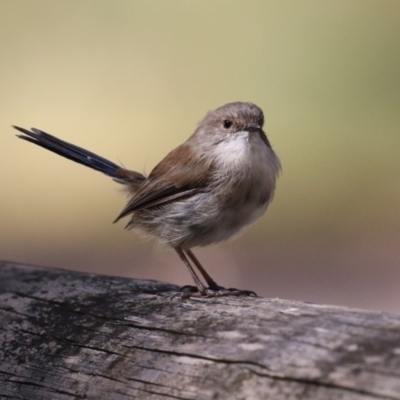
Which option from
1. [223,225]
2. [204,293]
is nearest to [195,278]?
[223,225]

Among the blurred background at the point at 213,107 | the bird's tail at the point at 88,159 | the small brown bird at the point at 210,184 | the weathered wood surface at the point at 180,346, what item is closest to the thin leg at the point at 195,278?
the small brown bird at the point at 210,184

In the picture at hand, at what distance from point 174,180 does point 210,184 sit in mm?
273

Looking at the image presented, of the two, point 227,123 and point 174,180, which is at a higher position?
point 227,123

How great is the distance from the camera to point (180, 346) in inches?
119

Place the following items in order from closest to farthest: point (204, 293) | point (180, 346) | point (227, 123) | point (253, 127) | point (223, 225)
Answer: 1. point (180, 346)
2. point (204, 293)
3. point (223, 225)
4. point (253, 127)
5. point (227, 123)

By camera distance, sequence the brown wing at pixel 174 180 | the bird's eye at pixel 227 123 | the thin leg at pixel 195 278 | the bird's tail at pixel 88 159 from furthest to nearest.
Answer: the bird's tail at pixel 88 159
the bird's eye at pixel 227 123
the brown wing at pixel 174 180
the thin leg at pixel 195 278

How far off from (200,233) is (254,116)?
797 millimetres

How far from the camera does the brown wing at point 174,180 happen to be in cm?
509

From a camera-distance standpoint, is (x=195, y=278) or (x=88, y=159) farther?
(x=88, y=159)

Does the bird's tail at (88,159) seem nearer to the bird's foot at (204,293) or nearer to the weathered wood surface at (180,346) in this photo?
the bird's foot at (204,293)

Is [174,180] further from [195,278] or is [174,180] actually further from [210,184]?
[195,278]

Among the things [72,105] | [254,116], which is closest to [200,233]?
[254,116]

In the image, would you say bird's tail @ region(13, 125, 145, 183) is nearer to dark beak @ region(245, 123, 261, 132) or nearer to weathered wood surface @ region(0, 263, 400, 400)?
dark beak @ region(245, 123, 261, 132)

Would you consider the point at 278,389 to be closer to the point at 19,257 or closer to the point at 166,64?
the point at 19,257
